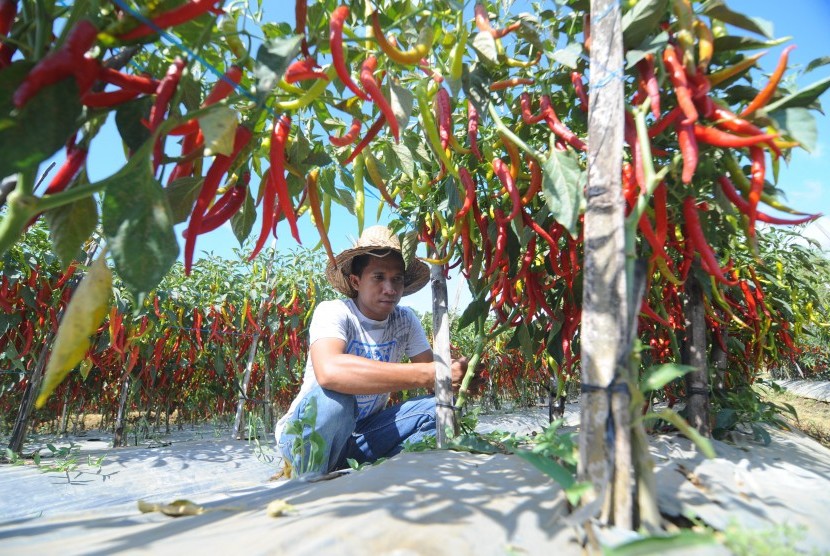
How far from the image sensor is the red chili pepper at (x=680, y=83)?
925mm

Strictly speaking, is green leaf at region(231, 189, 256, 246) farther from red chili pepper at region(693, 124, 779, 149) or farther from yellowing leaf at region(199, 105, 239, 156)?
red chili pepper at region(693, 124, 779, 149)

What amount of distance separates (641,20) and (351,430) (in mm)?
1742

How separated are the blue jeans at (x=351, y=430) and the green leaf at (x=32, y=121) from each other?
4.52ft

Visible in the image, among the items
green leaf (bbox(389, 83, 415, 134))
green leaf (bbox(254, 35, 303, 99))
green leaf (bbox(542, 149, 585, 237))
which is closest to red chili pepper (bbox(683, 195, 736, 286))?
green leaf (bbox(542, 149, 585, 237))

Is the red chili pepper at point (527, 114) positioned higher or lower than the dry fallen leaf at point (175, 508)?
higher

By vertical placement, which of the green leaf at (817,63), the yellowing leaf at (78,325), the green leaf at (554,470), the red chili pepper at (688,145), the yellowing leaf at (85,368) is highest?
the green leaf at (817,63)

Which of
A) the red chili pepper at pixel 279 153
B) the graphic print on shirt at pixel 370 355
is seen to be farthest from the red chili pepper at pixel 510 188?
the graphic print on shirt at pixel 370 355

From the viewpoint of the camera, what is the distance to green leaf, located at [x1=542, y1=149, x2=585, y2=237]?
3.20ft

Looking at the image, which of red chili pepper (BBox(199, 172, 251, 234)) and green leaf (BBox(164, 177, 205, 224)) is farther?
red chili pepper (BBox(199, 172, 251, 234))

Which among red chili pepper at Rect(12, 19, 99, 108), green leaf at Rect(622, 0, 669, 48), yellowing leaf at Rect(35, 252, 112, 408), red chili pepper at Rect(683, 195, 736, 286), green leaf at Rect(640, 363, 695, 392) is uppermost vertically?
green leaf at Rect(622, 0, 669, 48)

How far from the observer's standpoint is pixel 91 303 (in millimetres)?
658

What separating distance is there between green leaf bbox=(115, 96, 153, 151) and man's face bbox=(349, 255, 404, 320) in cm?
144

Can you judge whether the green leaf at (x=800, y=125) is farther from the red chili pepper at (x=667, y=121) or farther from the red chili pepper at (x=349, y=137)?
the red chili pepper at (x=349, y=137)

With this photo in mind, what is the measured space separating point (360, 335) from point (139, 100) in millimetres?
1594
